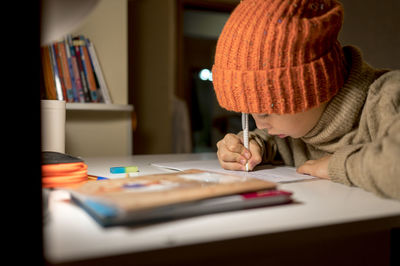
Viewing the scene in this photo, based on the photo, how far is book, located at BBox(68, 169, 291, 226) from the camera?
1.20ft

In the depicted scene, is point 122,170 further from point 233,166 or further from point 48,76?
point 48,76

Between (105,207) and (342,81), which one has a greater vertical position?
(342,81)

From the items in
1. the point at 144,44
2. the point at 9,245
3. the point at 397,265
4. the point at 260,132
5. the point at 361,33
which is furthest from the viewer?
the point at 144,44

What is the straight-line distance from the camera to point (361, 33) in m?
1.21

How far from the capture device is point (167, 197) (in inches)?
15.4

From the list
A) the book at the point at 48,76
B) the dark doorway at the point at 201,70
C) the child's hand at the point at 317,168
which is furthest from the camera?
the dark doorway at the point at 201,70

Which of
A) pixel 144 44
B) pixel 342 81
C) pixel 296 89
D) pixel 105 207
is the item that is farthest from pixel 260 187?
pixel 144 44

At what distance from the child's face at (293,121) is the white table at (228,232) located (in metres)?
0.29

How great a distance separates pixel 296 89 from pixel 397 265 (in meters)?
0.37

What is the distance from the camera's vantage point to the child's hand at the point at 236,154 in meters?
0.81

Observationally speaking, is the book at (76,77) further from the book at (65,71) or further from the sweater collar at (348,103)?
the sweater collar at (348,103)

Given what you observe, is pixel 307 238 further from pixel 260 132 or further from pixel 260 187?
pixel 260 132

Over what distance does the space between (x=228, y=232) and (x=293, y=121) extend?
50 cm

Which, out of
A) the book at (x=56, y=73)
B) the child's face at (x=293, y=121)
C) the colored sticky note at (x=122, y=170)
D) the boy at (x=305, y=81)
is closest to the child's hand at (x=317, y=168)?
the boy at (x=305, y=81)
